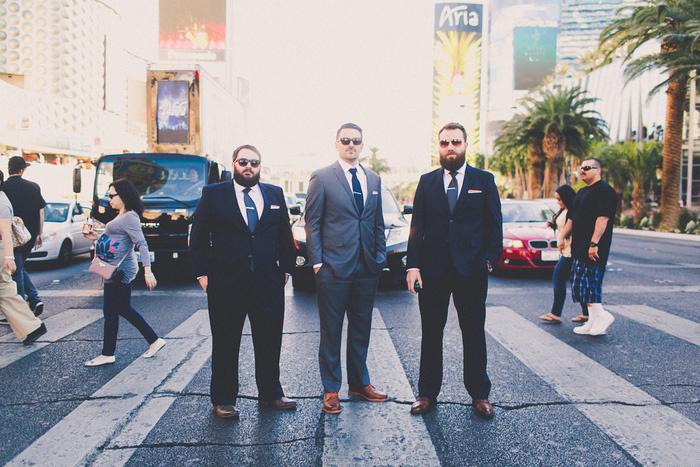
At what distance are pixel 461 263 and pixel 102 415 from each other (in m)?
2.69

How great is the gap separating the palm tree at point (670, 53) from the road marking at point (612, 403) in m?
19.6

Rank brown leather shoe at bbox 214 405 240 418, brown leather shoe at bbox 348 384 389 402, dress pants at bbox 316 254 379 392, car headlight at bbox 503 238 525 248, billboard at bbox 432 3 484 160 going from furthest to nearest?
billboard at bbox 432 3 484 160
car headlight at bbox 503 238 525 248
brown leather shoe at bbox 348 384 389 402
dress pants at bbox 316 254 379 392
brown leather shoe at bbox 214 405 240 418

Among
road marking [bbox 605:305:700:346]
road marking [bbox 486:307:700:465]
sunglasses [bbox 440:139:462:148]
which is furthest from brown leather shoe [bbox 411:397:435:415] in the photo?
road marking [bbox 605:305:700:346]

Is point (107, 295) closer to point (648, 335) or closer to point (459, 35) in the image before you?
point (648, 335)

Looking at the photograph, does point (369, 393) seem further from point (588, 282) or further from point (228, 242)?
point (588, 282)

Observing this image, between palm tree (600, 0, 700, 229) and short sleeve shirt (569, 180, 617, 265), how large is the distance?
18226mm

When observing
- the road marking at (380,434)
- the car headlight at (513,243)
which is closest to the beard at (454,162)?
the road marking at (380,434)

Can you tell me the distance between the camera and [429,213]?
360 centimetres

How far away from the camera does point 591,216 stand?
5.30 m

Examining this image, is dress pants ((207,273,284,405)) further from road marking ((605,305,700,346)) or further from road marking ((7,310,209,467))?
road marking ((605,305,700,346))

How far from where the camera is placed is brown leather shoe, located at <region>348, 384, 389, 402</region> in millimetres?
3674

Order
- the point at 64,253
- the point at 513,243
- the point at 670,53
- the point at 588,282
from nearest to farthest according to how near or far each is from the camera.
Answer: the point at 588,282 < the point at 513,243 < the point at 64,253 < the point at 670,53

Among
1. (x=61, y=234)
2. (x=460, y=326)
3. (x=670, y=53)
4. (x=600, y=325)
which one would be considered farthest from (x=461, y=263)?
(x=670, y=53)

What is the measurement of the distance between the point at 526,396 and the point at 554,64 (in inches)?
4551
